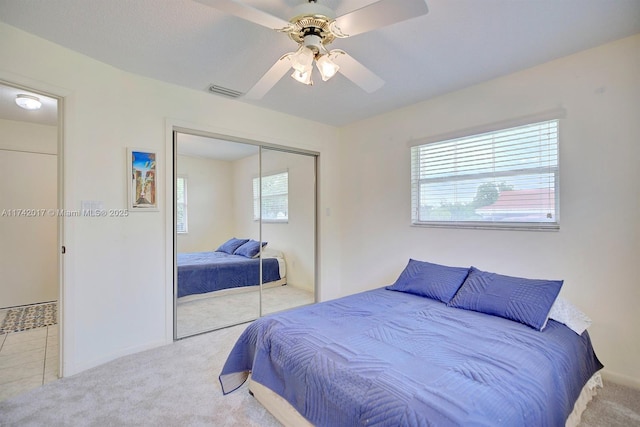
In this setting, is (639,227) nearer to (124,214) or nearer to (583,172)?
(583,172)

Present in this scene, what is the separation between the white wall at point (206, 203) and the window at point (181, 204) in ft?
0.14

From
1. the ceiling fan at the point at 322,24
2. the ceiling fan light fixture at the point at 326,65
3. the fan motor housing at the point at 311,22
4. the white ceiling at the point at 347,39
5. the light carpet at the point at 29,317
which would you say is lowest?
the light carpet at the point at 29,317

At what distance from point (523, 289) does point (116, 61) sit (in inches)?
141

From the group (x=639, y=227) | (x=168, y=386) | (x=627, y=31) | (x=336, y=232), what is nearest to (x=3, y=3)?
(x=168, y=386)

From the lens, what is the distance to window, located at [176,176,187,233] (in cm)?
298

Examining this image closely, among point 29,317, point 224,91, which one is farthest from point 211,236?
point 29,317

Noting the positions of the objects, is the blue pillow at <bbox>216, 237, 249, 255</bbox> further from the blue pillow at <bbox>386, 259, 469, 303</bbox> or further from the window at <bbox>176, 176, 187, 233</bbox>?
the blue pillow at <bbox>386, 259, 469, 303</bbox>

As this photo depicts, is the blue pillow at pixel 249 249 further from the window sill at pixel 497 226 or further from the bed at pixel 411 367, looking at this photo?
the window sill at pixel 497 226

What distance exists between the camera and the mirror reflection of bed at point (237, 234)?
10.1 ft

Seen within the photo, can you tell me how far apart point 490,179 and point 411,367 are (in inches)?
83.4

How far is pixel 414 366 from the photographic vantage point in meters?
1.42

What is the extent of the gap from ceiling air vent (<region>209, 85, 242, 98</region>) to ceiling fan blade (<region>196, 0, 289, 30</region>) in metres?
1.54

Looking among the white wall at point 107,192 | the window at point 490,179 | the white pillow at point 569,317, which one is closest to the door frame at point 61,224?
the white wall at point 107,192

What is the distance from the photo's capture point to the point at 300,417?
63.2 inches
